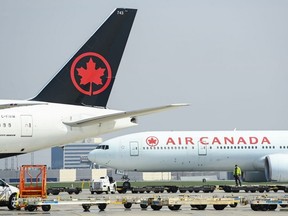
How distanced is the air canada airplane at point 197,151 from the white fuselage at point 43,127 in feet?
85.3

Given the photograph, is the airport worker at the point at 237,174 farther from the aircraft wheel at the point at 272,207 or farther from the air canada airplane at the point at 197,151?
the aircraft wheel at the point at 272,207

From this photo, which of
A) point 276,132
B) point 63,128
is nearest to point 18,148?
point 63,128

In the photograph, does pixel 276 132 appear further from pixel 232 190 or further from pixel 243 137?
pixel 232 190

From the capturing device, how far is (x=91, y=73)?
3869 centimetres

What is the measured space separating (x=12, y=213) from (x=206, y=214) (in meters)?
8.18

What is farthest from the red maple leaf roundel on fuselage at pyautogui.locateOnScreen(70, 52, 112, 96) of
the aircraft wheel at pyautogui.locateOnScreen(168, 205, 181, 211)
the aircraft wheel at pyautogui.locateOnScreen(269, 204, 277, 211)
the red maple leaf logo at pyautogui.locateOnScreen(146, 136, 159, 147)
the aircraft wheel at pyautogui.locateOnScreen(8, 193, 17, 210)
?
the red maple leaf logo at pyautogui.locateOnScreen(146, 136, 159, 147)

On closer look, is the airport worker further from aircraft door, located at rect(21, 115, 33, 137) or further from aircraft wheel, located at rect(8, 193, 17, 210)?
aircraft door, located at rect(21, 115, 33, 137)

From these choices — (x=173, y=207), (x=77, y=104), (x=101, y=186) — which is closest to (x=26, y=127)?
(x=77, y=104)

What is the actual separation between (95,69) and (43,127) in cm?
395

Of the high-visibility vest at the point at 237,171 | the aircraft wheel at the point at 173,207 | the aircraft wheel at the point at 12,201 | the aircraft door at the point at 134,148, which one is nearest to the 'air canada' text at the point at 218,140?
the high-visibility vest at the point at 237,171

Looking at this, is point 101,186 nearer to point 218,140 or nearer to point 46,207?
point 218,140

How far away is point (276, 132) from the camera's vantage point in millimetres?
66062

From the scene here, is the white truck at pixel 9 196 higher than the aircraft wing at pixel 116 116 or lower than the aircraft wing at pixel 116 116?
lower

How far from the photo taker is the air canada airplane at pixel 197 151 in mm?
64250
